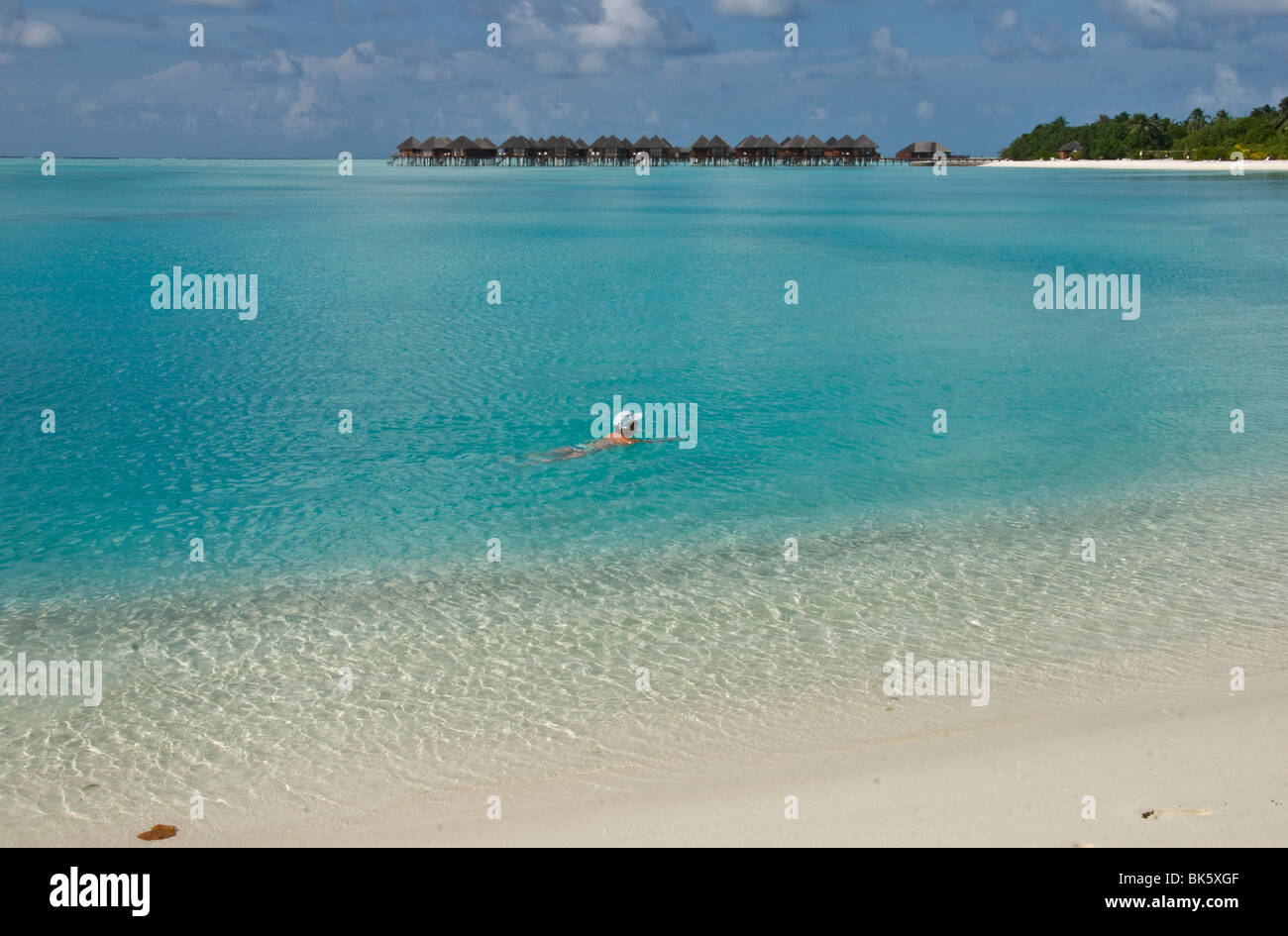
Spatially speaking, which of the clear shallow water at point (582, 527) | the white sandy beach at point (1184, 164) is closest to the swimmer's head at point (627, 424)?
the clear shallow water at point (582, 527)

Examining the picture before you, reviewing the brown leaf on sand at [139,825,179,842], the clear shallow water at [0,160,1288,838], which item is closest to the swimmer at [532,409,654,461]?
the clear shallow water at [0,160,1288,838]

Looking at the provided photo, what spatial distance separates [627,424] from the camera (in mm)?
15984

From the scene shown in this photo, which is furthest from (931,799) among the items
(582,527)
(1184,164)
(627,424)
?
(1184,164)

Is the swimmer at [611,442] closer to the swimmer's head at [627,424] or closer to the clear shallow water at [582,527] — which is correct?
the swimmer's head at [627,424]

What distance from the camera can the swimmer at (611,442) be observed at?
15141mm

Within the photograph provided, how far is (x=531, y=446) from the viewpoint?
1555cm

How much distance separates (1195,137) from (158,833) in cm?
18438

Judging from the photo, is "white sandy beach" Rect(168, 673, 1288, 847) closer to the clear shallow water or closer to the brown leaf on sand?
the brown leaf on sand

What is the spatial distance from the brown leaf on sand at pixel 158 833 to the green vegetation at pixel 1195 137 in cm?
16084

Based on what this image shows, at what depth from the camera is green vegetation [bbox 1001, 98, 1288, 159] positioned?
465 ft

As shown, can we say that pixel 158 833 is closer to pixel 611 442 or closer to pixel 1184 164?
pixel 611 442

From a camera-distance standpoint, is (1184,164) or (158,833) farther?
(1184,164)
